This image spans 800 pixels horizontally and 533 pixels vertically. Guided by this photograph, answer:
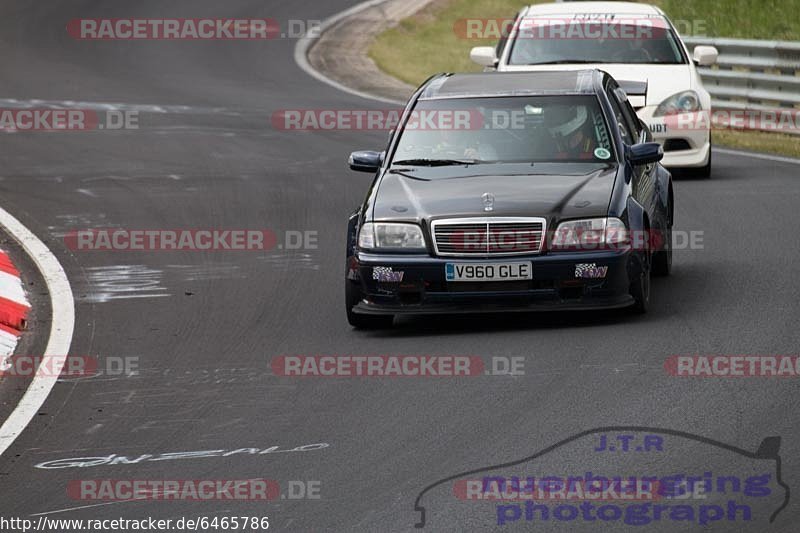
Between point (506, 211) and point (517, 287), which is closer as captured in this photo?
point (517, 287)

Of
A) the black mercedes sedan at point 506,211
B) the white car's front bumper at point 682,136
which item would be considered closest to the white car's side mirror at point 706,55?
the white car's front bumper at point 682,136

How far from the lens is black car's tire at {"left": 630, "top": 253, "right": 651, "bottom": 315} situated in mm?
10234

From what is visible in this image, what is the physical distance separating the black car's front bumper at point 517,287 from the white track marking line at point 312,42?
1339cm

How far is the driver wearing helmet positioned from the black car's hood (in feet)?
1.01

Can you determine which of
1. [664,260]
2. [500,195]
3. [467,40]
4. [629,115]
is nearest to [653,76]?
[629,115]

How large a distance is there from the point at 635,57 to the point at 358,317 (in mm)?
7770

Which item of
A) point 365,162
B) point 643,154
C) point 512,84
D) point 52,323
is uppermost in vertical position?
point 512,84

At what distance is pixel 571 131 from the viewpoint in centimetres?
1127

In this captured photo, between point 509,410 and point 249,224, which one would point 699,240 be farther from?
point 509,410

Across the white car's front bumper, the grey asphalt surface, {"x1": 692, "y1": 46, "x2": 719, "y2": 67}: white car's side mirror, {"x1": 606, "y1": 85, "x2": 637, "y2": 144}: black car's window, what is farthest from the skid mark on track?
{"x1": 692, "y1": 46, "x2": 719, "y2": 67}: white car's side mirror

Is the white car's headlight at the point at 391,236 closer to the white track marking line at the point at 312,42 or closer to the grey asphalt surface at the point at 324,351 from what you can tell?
the grey asphalt surface at the point at 324,351

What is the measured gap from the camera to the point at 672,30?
17.8 metres

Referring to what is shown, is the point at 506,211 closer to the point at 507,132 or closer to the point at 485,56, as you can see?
the point at 507,132

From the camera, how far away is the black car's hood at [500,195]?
10203 mm
